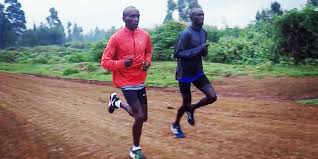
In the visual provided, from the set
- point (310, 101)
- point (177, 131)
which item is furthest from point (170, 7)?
point (177, 131)

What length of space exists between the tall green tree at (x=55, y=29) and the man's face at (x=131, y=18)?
73940 millimetres

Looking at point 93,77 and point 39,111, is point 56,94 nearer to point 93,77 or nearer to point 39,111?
point 39,111

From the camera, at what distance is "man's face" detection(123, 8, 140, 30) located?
586 cm

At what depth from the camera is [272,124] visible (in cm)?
809

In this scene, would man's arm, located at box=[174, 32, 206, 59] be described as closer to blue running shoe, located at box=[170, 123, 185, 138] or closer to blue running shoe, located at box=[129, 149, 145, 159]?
blue running shoe, located at box=[170, 123, 185, 138]

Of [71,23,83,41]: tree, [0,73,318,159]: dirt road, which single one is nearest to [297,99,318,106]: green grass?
[0,73,318,159]: dirt road

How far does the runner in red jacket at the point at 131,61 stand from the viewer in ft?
19.2

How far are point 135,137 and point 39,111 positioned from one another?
5.07 meters

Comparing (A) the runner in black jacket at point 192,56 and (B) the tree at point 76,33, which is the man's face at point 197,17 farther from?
(B) the tree at point 76,33

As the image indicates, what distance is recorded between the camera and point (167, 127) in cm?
830

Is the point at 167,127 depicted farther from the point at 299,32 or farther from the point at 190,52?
the point at 299,32

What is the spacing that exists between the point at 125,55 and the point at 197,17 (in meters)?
1.57

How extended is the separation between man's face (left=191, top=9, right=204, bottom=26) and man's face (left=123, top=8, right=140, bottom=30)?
1312 millimetres

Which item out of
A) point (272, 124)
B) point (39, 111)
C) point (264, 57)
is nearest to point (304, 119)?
point (272, 124)
